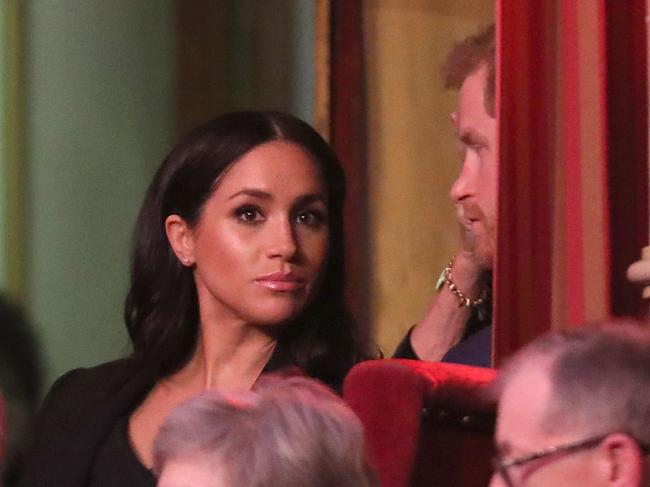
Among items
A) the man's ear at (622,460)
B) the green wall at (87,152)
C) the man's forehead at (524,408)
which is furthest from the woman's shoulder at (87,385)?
the man's ear at (622,460)

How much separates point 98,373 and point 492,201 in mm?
588

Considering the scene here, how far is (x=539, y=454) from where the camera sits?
3.17ft

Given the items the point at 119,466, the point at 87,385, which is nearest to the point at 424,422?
the point at 119,466

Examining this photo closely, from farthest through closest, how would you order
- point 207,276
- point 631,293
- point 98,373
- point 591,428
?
point 98,373 → point 207,276 → point 631,293 → point 591,428

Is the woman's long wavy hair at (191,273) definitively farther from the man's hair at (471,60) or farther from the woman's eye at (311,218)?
the man's hair at (471,60)

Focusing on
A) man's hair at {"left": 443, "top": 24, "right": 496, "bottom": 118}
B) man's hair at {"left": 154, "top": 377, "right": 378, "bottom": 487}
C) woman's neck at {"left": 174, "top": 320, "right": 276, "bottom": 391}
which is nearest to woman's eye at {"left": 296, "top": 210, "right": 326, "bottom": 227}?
woman's neck at {"left": 174, "top": 320, "right": 276, "bottom": 391}

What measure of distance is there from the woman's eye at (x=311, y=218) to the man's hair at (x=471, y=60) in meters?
0.26

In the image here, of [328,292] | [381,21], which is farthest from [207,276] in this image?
[381,21]

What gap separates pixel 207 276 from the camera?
161 centimetres

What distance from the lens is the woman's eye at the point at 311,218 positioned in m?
1.59

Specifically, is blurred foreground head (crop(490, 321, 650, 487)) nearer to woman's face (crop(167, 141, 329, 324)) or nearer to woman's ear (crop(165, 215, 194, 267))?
woman's face (crop(167, 141, 329, 324))

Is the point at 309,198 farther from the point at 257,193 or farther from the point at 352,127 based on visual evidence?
the point at 352,127

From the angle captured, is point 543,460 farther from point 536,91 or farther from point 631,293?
point 536,91

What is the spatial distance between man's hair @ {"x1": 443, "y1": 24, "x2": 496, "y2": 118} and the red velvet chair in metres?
0.56
